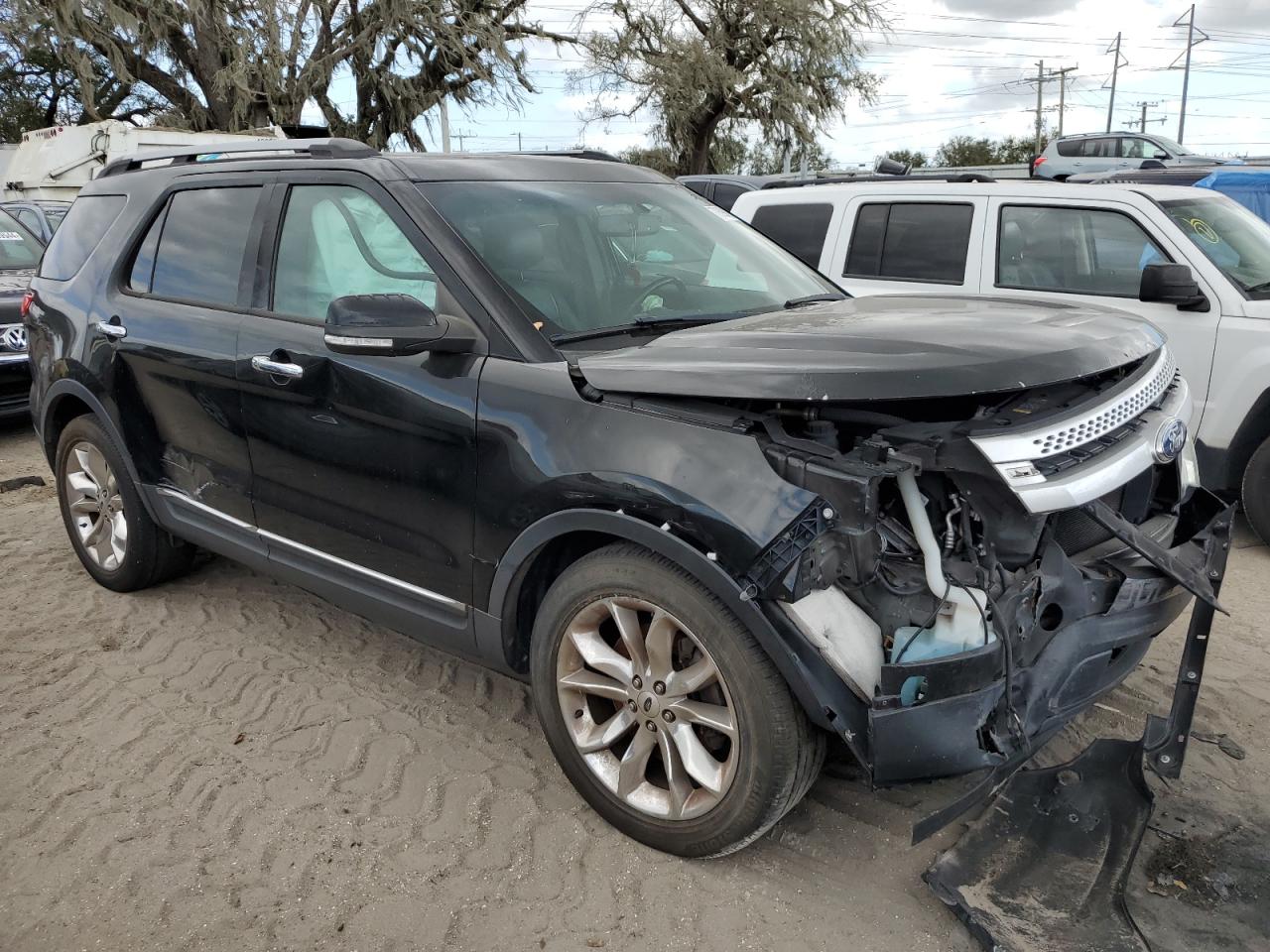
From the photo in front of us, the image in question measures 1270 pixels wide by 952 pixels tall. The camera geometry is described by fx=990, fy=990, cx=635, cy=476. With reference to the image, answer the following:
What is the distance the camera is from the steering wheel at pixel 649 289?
124 inches

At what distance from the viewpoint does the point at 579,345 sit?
114 inches

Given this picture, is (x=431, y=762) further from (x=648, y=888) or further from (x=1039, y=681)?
(x=1039, y=681)

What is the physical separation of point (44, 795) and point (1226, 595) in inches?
191

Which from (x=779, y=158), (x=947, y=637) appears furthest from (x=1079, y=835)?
(x=779, y=158)

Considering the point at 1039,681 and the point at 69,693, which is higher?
the point at 1039,681

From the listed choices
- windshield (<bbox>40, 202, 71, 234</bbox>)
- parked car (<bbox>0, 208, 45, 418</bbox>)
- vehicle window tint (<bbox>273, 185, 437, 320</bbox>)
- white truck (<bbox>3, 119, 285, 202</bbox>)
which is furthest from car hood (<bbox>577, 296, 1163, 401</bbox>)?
white truck (<bbox>3, 119, 285, 202</bbox>)

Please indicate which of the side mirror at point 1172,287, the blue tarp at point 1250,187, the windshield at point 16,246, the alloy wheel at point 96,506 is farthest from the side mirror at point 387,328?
the blue tarp at point 1250,187

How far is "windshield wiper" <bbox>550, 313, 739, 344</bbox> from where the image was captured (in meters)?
2.94

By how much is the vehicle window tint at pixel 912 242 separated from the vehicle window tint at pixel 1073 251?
0.27 meters

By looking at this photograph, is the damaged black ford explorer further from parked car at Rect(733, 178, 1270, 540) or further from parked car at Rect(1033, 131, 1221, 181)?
parked car at Rect(1033, 131, 1221, 181)

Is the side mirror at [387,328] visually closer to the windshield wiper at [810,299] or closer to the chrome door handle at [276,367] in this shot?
the chrome door handle at [276,367]

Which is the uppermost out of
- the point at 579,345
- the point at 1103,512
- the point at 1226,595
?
the point at 579,345

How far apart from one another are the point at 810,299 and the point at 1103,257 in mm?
3118

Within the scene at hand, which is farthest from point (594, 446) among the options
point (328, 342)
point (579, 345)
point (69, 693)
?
point (69, 693)
